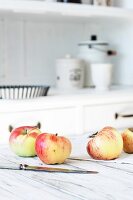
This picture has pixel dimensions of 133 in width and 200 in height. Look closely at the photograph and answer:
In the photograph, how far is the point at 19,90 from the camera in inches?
73.0

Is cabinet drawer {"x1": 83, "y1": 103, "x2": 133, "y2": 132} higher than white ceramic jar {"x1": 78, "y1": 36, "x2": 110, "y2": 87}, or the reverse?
white ceramic jar {"x1": 78, "y1": 36, "x2": 110, "y2": 87}

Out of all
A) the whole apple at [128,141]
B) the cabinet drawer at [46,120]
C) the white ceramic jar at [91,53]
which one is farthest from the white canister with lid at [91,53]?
the whole apple at [128,141]

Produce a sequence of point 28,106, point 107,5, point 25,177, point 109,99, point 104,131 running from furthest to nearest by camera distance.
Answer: point 107,5 < point 109,99 < point 28,106 < point 104,131 < point 25,177

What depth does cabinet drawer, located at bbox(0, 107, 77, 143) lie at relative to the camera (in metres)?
1.80

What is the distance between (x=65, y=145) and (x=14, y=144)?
0.46 feet

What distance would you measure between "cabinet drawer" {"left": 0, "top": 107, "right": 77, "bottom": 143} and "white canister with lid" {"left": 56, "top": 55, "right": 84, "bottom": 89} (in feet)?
1.45

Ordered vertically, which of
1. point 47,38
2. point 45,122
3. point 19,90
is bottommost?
point 45,122

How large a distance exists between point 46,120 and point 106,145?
990 mm

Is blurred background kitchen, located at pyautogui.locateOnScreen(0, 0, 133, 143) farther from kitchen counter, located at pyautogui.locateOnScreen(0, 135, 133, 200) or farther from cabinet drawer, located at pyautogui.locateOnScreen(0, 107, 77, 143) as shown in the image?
kitchen counter, located at pyautogui.locateOnScreen(0, 135, 133, 200)

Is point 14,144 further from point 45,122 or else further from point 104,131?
point 45,122

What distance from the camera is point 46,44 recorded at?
2.63 metres

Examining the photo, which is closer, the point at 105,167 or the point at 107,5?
the point at 105,167

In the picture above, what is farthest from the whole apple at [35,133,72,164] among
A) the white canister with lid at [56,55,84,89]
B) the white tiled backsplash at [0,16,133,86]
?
the white tiled backsplash at [0,16,133,86]

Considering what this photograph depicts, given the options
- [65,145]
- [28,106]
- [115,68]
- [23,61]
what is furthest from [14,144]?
[115,68]
